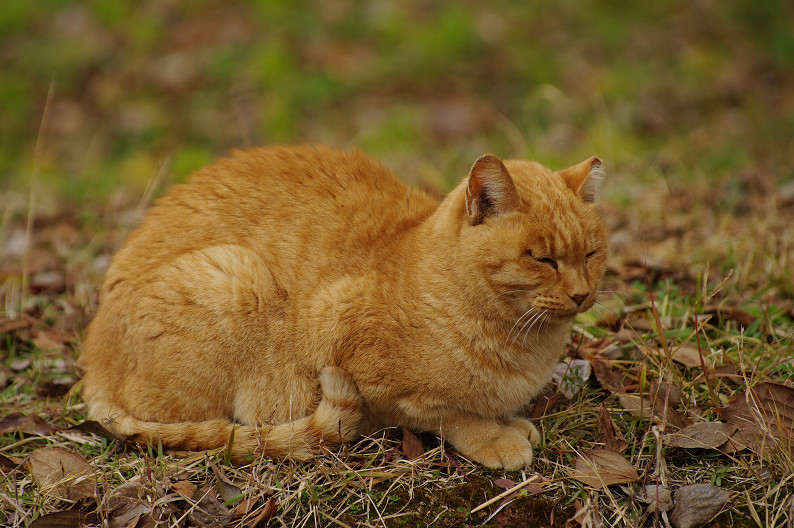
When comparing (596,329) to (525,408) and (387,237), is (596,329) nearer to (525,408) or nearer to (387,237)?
(525,408)

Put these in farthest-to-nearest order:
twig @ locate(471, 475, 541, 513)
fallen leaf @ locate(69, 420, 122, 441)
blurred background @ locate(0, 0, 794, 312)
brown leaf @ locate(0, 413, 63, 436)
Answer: blurred background @ locate(0, 0, 794, 312)
brown leaf @ locate(0, 413, 63, 436)
fallen leaf @ locate(69, 420, 122, 441)
twig @ locate(471, 475, 541, 513)

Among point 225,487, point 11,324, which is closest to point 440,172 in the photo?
point 11,324

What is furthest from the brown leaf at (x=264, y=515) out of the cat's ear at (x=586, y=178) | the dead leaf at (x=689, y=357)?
the dead leaf at (x=689, y=357)

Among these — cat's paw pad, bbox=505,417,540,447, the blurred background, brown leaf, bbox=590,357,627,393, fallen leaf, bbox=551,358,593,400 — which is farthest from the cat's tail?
the blurred background

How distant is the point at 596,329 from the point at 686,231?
1.31 meters

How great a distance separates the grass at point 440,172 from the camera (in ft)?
8.57

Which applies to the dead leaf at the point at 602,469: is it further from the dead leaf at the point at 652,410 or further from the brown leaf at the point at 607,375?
the brown leaf at the point at 607,375

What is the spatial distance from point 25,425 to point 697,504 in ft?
8.74

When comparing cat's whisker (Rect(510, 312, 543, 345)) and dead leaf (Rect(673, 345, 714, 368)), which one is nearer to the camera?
cat's whisker (Rect(510, 312, 543, 345))

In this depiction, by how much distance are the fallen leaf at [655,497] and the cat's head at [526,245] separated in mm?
659

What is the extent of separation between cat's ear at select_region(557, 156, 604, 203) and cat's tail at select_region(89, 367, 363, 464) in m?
1.16

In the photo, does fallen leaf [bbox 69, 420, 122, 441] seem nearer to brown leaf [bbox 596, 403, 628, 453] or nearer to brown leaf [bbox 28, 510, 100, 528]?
brown leaf [bbox 28, 510, 100, 528]

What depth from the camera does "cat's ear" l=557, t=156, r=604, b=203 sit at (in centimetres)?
279

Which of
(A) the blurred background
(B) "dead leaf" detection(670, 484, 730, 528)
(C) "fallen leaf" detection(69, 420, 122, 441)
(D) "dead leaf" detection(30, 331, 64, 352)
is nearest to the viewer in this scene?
(B) "dead leaf" detection(670, 484, 730, 528)
